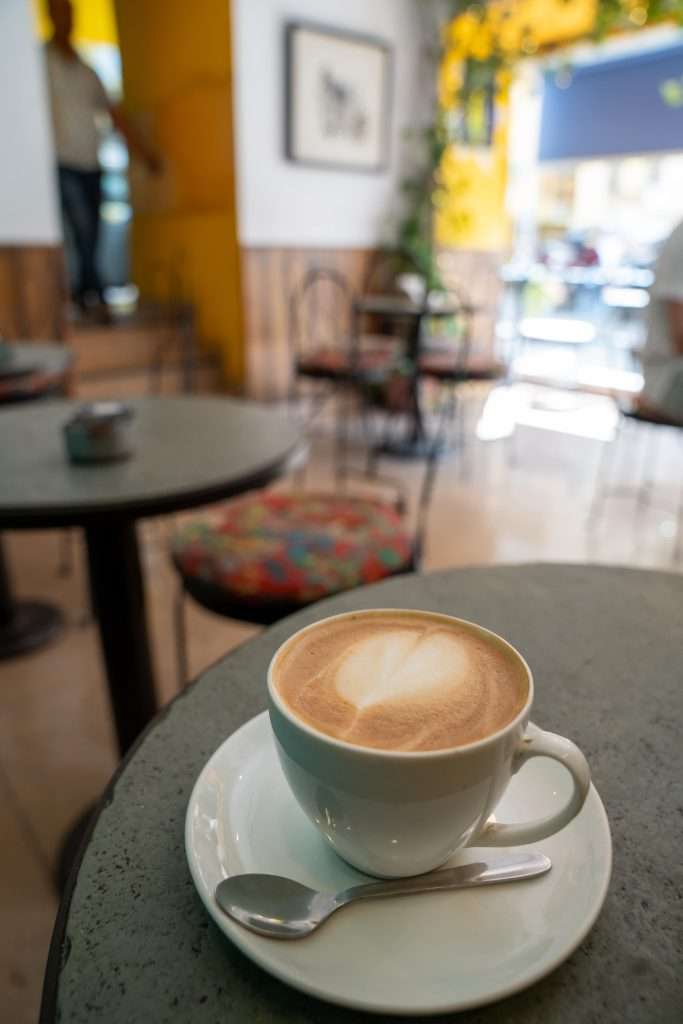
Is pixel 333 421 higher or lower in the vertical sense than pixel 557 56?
lower

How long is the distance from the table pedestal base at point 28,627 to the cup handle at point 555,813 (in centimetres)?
192

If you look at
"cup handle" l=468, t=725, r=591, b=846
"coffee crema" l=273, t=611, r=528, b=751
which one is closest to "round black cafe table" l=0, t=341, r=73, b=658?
"coffee crema" l=273, t=611, r=528, b=751

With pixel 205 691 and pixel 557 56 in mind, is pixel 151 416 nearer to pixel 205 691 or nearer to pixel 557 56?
pixel 205 691

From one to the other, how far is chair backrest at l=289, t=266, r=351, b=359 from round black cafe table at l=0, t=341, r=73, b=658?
8.82 feet

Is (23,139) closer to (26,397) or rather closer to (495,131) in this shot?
(26,397)

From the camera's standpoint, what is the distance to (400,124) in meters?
4.82

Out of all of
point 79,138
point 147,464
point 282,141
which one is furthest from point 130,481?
point 79,138

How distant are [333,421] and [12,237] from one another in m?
2.19

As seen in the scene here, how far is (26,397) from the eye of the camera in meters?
1.77

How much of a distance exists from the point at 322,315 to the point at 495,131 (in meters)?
2.03

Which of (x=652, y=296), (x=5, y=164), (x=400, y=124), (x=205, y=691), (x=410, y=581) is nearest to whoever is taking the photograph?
(x=205, y=691)

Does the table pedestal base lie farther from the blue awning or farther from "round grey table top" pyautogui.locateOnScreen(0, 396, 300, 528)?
the blue awning

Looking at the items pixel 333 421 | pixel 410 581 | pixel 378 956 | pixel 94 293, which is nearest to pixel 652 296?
pixel 410 581

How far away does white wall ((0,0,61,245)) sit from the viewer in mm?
3357
